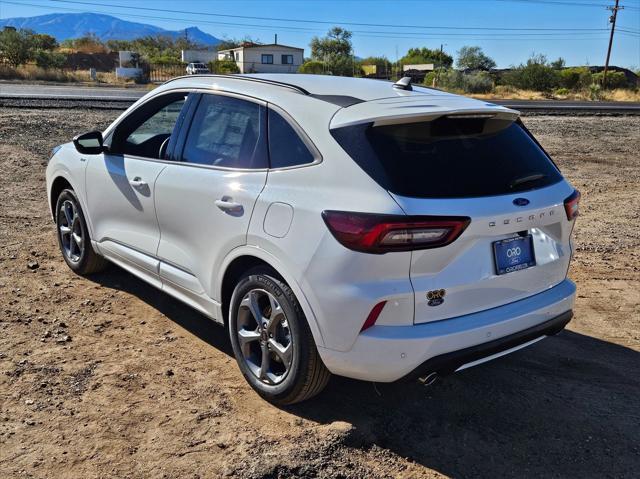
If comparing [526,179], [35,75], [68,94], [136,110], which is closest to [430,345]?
[526,179]

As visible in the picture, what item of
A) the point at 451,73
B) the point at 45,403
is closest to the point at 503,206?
the point at 45,403

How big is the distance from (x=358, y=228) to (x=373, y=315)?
16.9 inches

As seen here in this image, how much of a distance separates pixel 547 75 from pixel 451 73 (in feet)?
38.6

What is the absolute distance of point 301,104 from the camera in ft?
11.8

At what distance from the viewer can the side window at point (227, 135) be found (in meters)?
3.77

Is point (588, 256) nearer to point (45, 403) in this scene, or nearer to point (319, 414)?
point (319, 414)

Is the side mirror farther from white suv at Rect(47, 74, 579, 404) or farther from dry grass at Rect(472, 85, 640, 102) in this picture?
dry grass at Rect(472, 85, 640, 102)

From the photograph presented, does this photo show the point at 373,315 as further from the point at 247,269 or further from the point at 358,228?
the point at 247,269

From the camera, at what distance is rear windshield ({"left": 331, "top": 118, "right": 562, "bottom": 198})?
312cm

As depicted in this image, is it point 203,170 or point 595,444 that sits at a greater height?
point 203,170

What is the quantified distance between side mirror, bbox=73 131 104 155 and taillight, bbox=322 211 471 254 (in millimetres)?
2854

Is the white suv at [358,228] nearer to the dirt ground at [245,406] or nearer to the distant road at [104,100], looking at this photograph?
the dirt ground at [245,406]

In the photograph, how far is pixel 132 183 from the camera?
4.66 metres

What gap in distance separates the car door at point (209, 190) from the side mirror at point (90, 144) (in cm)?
104
